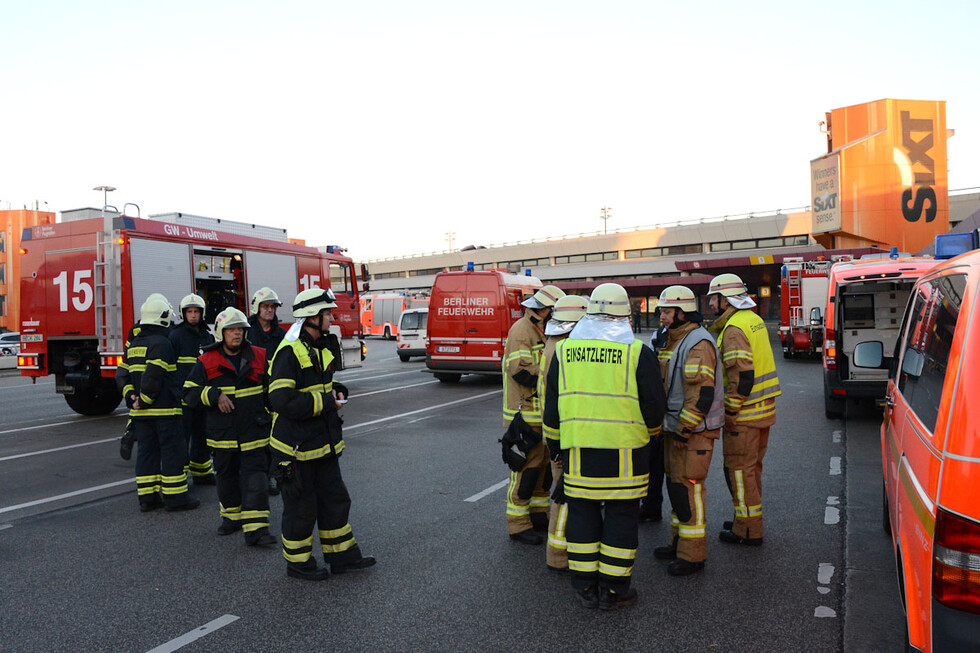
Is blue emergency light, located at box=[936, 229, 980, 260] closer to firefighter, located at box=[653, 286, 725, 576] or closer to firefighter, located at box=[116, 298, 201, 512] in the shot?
firefighter, located at box=[653, 286, 725, 576]

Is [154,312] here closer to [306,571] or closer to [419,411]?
[306,571]

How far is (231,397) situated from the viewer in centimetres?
578

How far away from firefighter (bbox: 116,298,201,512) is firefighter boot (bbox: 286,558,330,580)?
7.11 feet

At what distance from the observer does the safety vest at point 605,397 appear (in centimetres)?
403

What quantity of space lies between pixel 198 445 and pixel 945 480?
21.9ft

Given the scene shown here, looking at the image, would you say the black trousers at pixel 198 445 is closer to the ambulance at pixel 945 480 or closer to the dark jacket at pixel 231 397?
the dark jacket at pixel 231 397

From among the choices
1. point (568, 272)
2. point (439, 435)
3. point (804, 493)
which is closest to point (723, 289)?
point (804, 493)

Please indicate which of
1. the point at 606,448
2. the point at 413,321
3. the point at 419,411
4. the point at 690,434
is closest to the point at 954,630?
the point at 606,448

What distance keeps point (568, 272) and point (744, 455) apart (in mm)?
60224

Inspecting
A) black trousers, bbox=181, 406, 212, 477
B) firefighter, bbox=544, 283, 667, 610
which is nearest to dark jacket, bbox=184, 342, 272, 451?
black trousers, bbox=181, 406, 212, 477

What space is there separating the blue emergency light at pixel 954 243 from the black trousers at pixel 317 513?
25.9ft

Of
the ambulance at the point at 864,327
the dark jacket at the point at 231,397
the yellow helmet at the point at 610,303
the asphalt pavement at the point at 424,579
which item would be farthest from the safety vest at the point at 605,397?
the ambulance at the point at 864,327

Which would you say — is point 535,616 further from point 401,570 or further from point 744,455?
point 744,455

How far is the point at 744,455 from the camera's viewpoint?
203 inches
